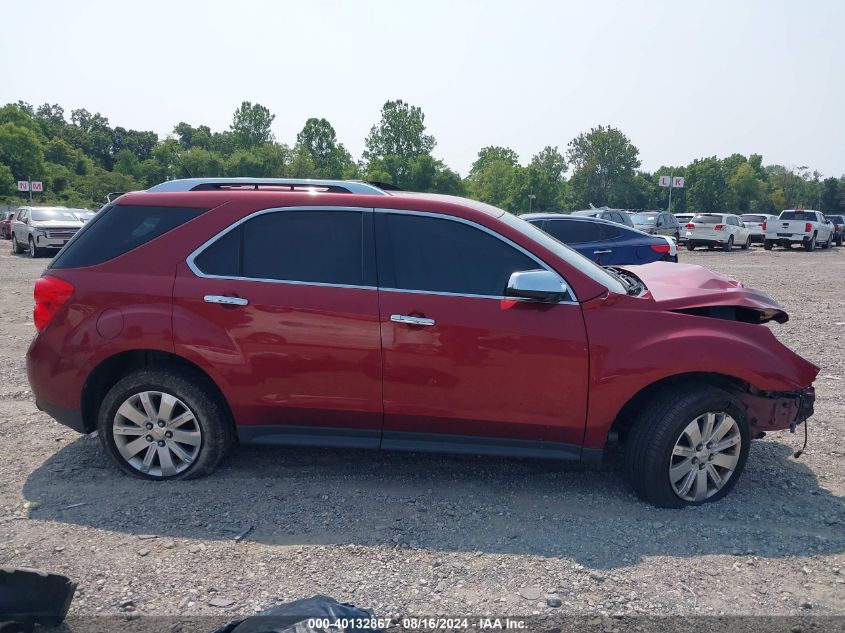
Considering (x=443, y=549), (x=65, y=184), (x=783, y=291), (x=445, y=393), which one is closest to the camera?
(x=443, y=549)

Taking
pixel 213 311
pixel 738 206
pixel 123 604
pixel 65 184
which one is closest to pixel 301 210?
pixel 213 311

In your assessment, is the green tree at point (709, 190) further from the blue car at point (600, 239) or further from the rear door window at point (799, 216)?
the blue car at point (600, 239)

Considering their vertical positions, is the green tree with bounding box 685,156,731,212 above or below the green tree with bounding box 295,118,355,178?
below

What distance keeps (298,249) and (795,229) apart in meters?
31.3

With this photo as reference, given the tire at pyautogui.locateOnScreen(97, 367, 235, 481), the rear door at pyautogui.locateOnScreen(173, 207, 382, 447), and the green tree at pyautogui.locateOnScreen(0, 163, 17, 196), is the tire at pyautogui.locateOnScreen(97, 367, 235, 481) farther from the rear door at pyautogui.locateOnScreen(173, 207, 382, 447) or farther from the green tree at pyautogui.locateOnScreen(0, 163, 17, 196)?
the green tree at pyautogui.locateOnScreen(0, 163, 17, 196)

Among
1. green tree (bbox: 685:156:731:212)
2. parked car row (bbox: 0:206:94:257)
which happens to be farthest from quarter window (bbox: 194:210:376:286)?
green tree (bbox: 685:156:731:212)

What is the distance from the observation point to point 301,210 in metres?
4.39

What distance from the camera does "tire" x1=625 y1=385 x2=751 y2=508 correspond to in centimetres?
404

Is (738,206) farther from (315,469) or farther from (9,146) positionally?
(315,469)

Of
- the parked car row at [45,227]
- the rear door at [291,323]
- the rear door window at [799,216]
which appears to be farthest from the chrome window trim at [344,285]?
the rear door window at [799,216]

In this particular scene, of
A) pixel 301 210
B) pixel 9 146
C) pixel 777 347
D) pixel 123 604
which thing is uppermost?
pixel 9 146

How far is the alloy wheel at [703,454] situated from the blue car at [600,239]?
8191 mm

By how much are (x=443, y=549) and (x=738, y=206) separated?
11395 cm

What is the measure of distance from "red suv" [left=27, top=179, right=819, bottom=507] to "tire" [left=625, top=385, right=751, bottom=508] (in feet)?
0.04
